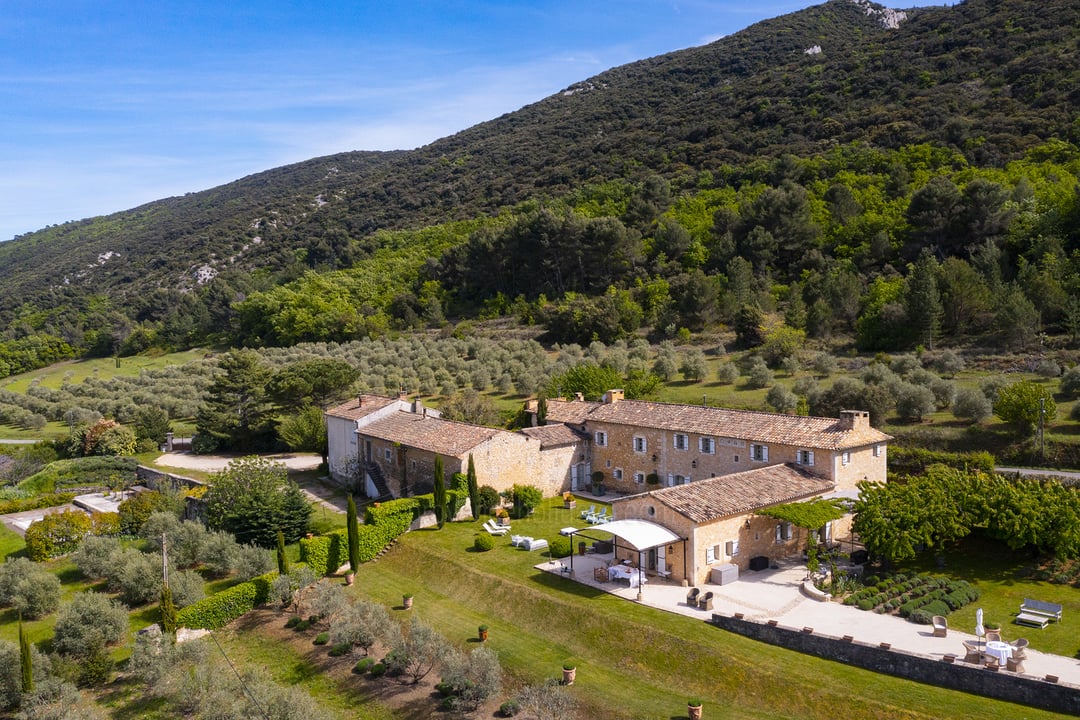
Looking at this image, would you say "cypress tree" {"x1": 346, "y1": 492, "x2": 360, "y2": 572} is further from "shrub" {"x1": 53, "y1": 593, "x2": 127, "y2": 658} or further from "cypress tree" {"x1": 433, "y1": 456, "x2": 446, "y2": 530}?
"shrub" {"x1": 53, "y1": 593, "x2": 127, "y2": 658}

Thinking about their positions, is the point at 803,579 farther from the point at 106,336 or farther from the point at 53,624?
the point at 106,336

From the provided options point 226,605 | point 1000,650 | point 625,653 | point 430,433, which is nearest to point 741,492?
point 625,653

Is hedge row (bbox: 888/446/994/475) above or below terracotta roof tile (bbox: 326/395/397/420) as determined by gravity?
below

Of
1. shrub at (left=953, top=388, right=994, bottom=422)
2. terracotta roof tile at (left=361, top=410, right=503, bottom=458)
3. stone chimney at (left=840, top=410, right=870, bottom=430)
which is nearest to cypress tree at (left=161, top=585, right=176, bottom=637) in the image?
terracotta roof tile at (left=361, top=410, right=503, bottom=458)

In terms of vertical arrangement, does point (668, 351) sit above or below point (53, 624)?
above

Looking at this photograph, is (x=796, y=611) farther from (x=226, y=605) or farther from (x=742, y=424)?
(x=226, y=605)

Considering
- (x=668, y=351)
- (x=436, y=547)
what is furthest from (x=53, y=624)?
(x=668, y=351)
